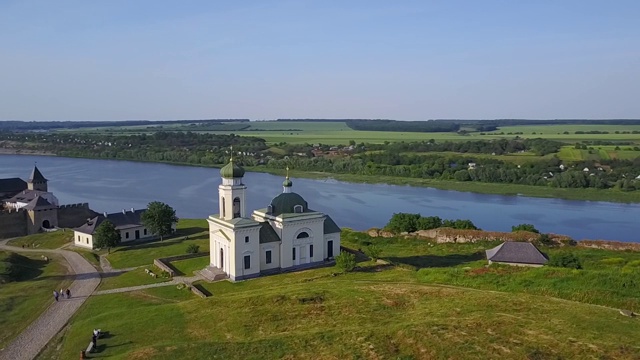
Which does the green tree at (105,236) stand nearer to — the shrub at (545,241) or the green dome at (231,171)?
the green dome at (231,171)

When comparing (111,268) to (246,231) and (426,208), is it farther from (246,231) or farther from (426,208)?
(426,208)

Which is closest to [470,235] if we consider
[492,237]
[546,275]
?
[492,237]

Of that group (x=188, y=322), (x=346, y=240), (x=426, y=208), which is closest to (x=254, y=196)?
(x=426, y=208)

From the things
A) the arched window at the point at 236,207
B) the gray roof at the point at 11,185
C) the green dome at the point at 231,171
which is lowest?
the gray roof at the point at 11,185

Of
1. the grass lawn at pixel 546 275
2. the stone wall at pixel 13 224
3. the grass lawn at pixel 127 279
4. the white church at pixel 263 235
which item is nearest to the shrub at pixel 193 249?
the grass lawn at pixel 127 279

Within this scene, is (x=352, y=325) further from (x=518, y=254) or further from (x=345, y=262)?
(x=518, y=254)

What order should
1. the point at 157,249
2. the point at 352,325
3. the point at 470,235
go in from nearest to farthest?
the point at 352,325 → the point at 157,249 → the point at 470,235

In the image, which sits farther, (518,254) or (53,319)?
(518,254)
